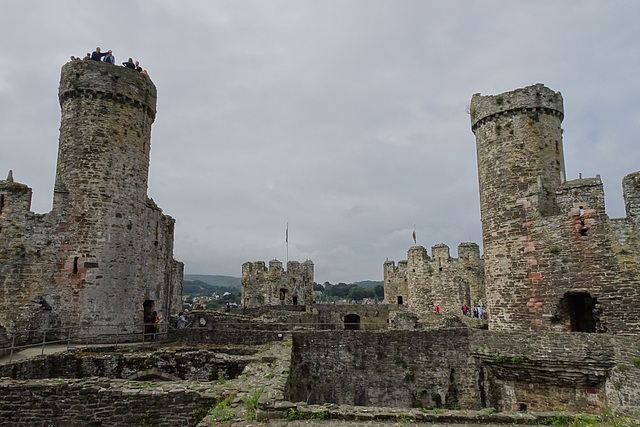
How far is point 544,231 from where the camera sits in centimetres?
1678

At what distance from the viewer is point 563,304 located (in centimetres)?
1623

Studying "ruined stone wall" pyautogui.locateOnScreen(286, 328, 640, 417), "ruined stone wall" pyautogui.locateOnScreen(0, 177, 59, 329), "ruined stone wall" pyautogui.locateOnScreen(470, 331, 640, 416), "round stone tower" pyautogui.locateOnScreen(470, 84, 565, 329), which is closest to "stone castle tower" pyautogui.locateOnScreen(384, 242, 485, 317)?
"round stone tower" pyautogui.locateOnScreen(470, 84, 565, 329)

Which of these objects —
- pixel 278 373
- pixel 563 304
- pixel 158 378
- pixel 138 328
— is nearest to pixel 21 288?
pixel 138 328

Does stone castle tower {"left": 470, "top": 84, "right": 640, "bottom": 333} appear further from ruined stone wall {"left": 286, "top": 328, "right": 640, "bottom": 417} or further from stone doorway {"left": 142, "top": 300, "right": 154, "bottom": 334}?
stone doorway {"left": 142, "top": 300, "right": 154, "bottom": 334}

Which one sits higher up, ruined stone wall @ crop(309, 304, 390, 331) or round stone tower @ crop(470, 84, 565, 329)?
round stone tower @ crop(470, 84, 565, 329)

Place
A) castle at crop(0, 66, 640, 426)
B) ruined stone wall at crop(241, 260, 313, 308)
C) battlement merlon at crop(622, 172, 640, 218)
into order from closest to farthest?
castle at crop(0, 66, 640, 426)
battlement merlon at crop(622, 172, 640, 218)
ruined stone wall at crop(241, 260, 313, 308)

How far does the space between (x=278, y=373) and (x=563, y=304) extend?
37.6 feet

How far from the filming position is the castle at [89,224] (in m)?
16.8

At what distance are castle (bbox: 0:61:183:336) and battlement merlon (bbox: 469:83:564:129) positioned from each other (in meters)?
15.5

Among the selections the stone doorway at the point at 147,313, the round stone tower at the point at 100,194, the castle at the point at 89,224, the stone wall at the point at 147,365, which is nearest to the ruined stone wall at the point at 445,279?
the stone doorway at the point at 147,313

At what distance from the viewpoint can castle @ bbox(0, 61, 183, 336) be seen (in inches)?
663

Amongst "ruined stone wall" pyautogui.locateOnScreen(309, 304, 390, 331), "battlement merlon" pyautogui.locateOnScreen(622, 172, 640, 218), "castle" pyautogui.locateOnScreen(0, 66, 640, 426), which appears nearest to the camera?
"castle" pyautogui.locateOnScreen(0, 66, 640, 426)

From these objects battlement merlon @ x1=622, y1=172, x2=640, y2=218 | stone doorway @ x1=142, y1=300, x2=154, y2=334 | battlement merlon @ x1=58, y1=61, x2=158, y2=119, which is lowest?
stone doorway @ x1=142, y1=300, x2=154, y2=334

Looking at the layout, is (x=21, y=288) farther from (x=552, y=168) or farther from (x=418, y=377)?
(x=552, y=168)
